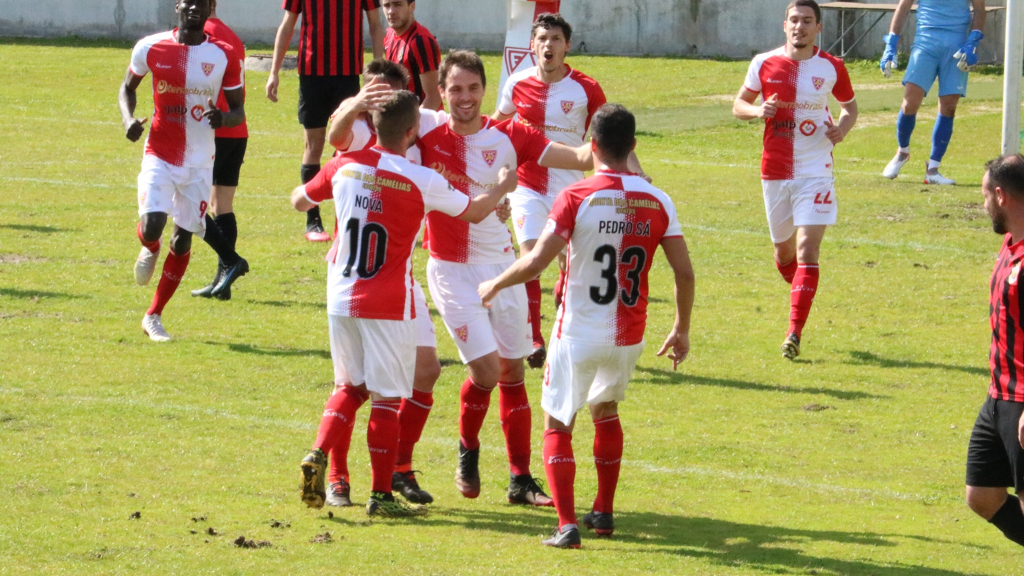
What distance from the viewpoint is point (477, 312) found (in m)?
6.75

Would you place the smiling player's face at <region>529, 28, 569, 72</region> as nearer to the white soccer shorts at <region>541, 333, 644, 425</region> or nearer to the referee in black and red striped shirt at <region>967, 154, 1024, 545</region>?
the white soccer shorts at <region>541, 333, 644, 425</region>

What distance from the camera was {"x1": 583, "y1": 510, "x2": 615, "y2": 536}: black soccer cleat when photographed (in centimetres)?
618

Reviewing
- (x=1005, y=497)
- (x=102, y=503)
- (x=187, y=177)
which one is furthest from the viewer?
(x=187, y=177)

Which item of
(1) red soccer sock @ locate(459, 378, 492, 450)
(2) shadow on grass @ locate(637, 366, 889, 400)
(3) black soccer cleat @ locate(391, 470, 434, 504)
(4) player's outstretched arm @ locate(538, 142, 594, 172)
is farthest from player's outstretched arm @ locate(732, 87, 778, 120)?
(3) black soccer cleat @ locate(391, 470, 434, 504)

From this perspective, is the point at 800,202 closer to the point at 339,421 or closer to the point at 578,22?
the point at 339,421

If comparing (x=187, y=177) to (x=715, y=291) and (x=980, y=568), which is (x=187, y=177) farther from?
(x=980, y=568)

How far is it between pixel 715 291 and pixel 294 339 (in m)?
3.68

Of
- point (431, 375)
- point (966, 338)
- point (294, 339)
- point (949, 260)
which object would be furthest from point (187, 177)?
point (949, 260)

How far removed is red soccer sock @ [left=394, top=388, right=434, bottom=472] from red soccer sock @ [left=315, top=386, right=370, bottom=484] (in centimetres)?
39

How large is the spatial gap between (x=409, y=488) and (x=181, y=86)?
4.26 m

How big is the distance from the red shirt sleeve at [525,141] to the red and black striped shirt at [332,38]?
590 cm

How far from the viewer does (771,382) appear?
9164 mm

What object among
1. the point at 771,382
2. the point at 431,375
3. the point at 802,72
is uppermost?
the point at 802,72

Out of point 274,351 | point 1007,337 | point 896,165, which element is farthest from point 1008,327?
point 896,165
